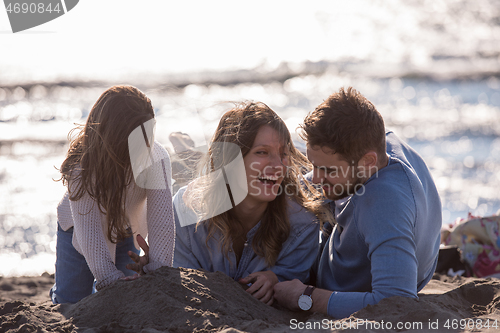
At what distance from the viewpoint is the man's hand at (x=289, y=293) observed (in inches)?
116

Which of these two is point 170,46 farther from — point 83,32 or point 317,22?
point 317,22

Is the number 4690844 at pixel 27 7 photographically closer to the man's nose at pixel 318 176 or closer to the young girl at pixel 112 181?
the young girl at pixel 112 181

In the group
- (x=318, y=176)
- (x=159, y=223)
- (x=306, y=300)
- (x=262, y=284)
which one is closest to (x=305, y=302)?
(x=306, y=300)

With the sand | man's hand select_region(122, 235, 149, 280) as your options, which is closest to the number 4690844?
man's hand select_region(122, 235, 149, 280)

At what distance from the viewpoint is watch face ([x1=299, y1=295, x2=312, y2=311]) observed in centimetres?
288

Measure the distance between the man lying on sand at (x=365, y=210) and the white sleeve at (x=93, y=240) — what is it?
3.65ft

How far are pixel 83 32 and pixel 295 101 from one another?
25.6 feet

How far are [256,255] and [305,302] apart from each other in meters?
Answer: 0.63

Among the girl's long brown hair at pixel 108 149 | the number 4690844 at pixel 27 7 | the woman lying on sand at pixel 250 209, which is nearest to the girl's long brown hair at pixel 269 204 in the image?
the woman lying on sand at pixel 250 209

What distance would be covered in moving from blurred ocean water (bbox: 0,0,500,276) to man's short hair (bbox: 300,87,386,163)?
2514 mm

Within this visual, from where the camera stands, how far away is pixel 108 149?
2818mm

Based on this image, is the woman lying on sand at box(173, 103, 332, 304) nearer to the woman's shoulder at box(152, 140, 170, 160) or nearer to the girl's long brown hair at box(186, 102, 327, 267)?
the girl's long brown hair at box(186, 102, 327, 267)

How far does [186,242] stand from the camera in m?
3.47

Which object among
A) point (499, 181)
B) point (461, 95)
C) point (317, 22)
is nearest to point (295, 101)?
point (461, 95)
